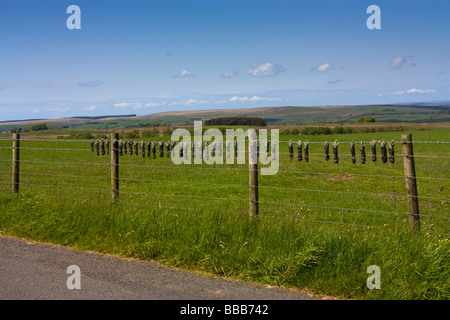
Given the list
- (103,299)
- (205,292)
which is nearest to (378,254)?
(205,292)

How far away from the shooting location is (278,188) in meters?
9.57

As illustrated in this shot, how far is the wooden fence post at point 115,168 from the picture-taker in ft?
32.6

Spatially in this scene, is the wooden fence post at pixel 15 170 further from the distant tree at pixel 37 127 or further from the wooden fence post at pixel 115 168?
the distant tree at pixel 37 127

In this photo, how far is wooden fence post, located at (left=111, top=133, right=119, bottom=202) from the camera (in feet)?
32.6

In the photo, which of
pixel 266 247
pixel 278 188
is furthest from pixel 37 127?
pixel 266 247

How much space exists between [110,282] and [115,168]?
4.09 metres

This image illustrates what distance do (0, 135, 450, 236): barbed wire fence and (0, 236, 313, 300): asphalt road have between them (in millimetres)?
1722

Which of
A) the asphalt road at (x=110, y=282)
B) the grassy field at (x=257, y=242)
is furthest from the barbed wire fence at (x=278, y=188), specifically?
the asphalt road at (x=110, y=282)

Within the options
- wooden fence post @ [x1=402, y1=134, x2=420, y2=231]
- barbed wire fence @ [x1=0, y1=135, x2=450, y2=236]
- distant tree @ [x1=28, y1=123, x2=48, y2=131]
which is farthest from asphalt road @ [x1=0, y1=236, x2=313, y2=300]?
distant tree @ [x1=28, y1=123, x2=48, y2=131]

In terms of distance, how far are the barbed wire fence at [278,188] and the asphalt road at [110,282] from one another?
1.72 m

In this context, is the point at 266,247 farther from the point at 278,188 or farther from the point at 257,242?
the point at 278,188

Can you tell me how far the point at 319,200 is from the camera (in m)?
15.3

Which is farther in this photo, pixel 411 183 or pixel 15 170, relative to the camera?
pixel 15 170

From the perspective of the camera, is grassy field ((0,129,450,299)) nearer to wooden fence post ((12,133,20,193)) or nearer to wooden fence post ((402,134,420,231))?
wooden fence post ((402,134,420,231))
